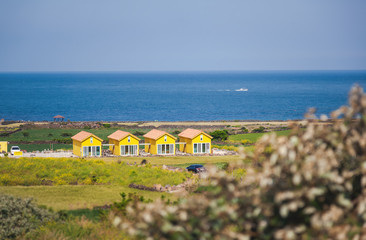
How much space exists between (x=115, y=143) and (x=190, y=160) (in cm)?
956

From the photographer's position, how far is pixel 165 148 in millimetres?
50844

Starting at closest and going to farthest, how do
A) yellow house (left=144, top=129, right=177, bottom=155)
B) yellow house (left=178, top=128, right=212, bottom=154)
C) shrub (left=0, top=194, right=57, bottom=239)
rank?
1. shrub (left=0, top=194, right=57, bottom=239)
2. yellow house (left=144, top=129, right=177, bottom=155)
3. yellow house (left=178, top=128, right=212, bottom=154)

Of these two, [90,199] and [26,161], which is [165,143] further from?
[90,199]

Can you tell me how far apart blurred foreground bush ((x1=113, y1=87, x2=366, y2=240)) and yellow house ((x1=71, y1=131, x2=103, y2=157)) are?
41.7 metres

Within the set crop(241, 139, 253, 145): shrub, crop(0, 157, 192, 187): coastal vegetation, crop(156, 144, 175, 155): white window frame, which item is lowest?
crop(241, 139, 253, 145): shrub

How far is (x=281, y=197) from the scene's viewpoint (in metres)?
6.40

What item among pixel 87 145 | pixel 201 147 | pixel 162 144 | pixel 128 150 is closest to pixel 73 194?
pixel 87 145

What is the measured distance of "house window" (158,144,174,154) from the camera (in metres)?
50.6

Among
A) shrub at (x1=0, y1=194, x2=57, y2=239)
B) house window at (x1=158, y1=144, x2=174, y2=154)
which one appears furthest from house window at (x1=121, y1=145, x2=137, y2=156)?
shrub at (x1=0, y1=194, x2=57, y2=239)

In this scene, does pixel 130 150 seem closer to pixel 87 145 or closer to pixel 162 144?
pixel 162 144

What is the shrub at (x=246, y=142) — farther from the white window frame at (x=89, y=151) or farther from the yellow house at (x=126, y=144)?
the white window frame at (x=89, y=151)

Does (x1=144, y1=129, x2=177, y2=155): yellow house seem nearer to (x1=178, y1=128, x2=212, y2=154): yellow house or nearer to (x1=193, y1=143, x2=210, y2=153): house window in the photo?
(x1=178, y1=128, x2=212, y2=154): yellow house

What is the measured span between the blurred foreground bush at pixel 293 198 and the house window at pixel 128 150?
4269 centimetres

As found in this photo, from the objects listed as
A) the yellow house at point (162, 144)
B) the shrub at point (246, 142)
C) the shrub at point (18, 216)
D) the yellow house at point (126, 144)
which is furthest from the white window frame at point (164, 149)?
the shrub at point (18, 216)
